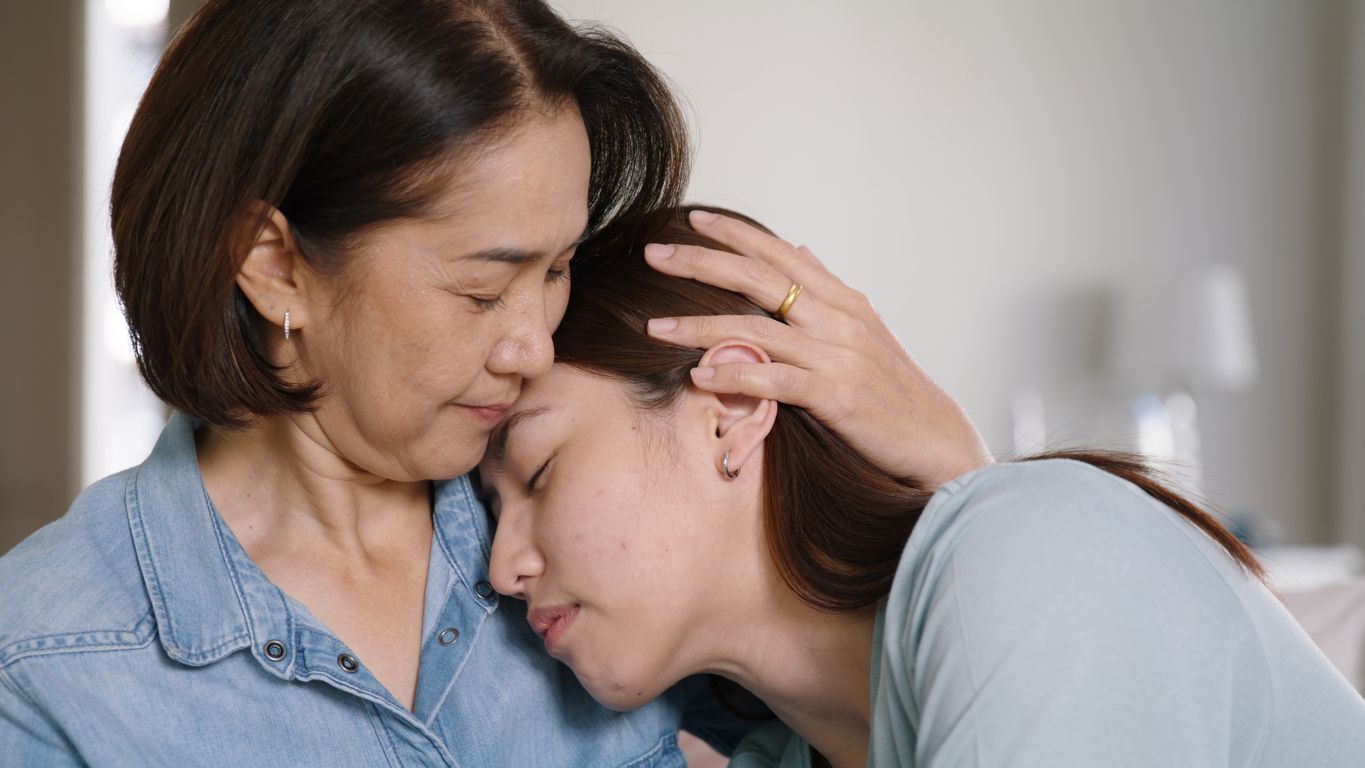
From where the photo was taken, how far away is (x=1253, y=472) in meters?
4.70

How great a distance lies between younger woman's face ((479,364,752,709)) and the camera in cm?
124

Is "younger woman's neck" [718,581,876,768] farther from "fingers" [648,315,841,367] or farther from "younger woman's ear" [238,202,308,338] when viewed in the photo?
"younger woman's ear" [238,202,308,338]

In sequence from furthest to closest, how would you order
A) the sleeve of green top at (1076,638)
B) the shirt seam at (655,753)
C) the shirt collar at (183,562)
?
1. the shirt seam at (655,753)
2. the shirt collar at (183,562)
3. the sleeve of green top at (1076,638)

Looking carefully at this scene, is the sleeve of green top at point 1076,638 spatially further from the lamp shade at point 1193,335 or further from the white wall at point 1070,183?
the lamp shade at point 1193,335

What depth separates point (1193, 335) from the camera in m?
4.08

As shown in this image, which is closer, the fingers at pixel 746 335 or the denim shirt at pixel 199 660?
the denim shirt at pixel 199 660

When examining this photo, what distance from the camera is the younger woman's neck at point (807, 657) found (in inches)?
51.5

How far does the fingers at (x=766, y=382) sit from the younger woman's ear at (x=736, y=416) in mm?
16

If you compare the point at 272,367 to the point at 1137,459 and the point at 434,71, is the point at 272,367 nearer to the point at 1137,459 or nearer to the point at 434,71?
the point at 434,71

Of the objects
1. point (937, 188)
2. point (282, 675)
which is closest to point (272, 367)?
point (282, 675)

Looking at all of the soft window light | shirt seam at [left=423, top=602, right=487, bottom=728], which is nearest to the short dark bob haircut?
shirt seam at [left=423, top=602, right=487, bottom=728]


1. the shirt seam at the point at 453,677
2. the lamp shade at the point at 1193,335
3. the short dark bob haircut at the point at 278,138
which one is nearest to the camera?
the short dark bob haircut at the point at 278,138

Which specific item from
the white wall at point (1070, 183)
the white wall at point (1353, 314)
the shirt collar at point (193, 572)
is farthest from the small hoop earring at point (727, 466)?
the white wall at point (1353, 314)

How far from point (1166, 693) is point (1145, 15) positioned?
4.17m
